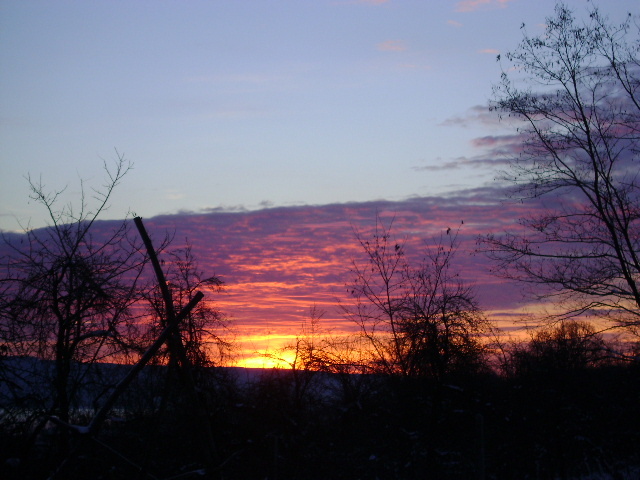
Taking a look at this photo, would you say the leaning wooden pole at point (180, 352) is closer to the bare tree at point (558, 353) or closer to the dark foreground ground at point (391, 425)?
the dark foreground ground at point (391, 425)

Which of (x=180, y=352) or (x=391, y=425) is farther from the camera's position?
(x=391, y=425)

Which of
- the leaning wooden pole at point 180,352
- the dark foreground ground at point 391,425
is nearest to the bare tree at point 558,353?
the dark foreground ground at point 391,425

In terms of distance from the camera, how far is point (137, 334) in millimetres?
10406

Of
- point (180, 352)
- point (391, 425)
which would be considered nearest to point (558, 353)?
point (391, 425)

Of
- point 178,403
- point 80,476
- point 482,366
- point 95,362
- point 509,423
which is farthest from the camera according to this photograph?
point 482,366

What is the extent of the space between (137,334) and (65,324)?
6.63ft

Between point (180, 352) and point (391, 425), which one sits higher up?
point (180, 352)

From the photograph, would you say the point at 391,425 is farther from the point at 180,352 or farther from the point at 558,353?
the point at 180,352

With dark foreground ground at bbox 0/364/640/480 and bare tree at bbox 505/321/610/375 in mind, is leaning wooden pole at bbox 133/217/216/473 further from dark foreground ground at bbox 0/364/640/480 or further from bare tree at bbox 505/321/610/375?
bare tree at bbox 505/321/610/375

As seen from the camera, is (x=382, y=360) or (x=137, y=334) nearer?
(x=137, y=334)

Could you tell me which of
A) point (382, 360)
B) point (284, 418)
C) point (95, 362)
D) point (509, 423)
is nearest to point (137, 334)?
point (95, 362)

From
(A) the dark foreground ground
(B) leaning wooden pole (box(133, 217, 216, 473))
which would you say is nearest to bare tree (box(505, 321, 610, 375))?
(A) the dark foreground ground

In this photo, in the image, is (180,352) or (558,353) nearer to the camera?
(180,352)

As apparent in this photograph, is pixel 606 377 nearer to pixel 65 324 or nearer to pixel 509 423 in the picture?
pixel 509 423
